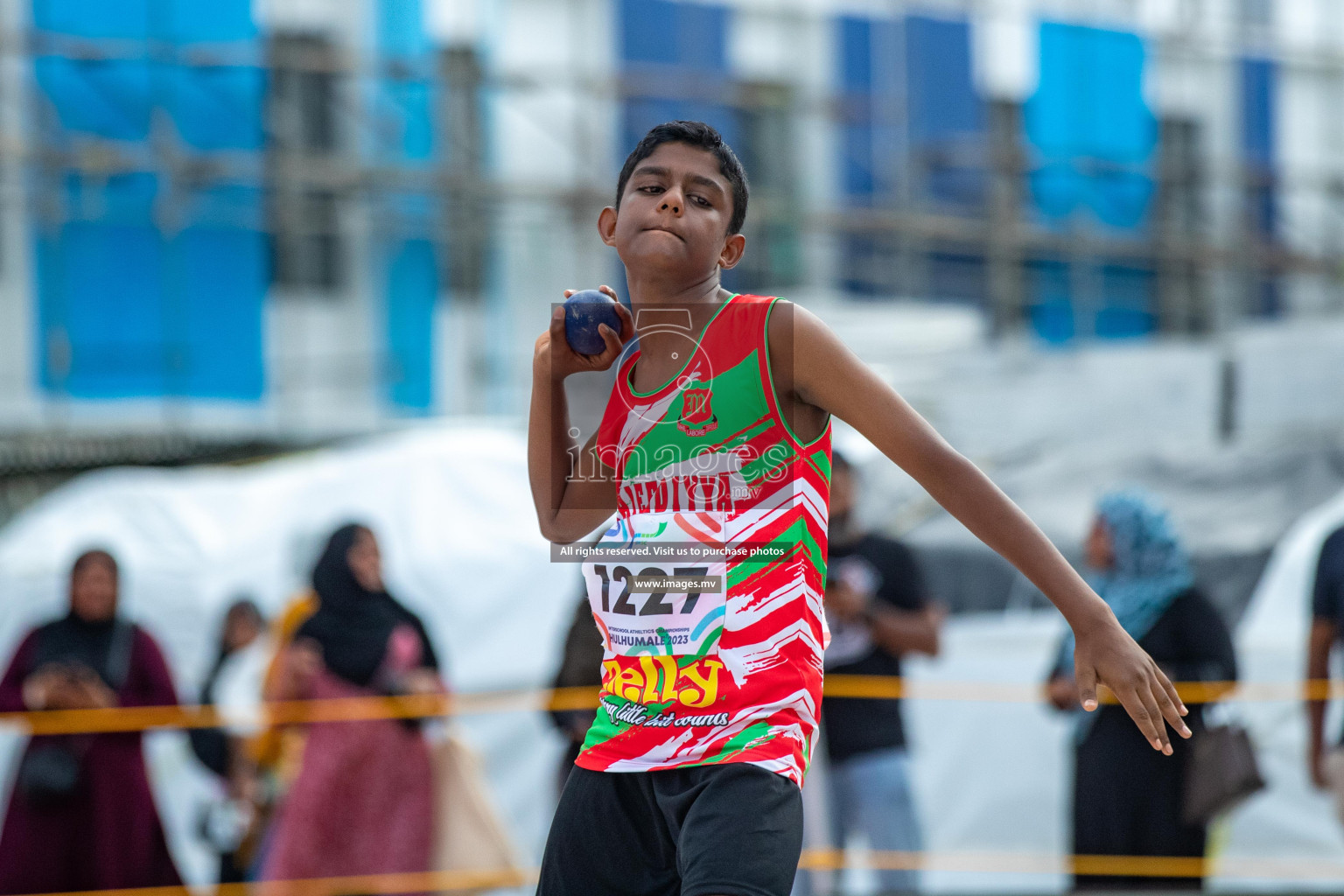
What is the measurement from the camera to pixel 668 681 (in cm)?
246

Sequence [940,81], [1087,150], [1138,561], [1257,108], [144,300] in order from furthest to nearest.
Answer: [1257,108]
[1087,150]
[940,81]
[144,300]
[1138,561]

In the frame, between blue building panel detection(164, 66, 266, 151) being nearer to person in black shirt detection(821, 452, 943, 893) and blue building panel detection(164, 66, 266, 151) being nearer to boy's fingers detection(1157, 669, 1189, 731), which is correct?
person in black shirt detection(821, 452, 943, 893)

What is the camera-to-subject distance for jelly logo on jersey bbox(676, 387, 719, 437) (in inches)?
98.8

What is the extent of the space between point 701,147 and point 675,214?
5.0 inches

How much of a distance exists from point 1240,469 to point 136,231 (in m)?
11.4

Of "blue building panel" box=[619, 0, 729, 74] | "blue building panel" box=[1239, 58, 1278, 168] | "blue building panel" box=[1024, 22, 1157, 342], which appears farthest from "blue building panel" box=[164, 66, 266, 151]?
"blue building panel" box=[1239, 58, 1278, 168]

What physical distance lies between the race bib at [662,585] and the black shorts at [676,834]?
0.20m

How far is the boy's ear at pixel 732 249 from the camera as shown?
8.50 feet

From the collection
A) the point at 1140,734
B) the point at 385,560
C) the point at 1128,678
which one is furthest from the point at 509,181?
the point at 1128,678

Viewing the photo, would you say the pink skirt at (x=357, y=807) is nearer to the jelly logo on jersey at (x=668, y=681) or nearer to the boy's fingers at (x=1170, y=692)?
the jelly logo on jersey at (x=668, y=681)

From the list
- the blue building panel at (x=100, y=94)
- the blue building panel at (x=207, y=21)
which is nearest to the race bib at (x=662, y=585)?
the blue building panel at (x=100, y=94)

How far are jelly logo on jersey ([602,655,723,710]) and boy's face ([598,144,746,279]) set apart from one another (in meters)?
0.60

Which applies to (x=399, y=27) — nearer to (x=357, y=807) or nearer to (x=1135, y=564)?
(x=357, y=807)

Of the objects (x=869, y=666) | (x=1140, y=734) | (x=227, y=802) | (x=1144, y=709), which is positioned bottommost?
(x=227, y=802)
